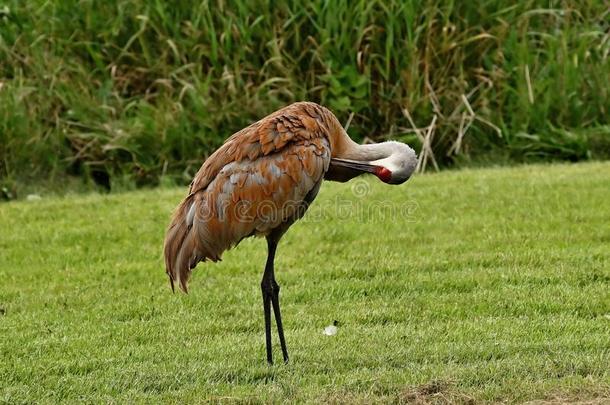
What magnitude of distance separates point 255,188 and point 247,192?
1.8 inches

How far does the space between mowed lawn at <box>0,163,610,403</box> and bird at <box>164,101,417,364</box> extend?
51cm

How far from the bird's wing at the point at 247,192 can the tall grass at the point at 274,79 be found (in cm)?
459

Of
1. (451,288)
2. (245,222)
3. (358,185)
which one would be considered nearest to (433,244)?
(451,288)

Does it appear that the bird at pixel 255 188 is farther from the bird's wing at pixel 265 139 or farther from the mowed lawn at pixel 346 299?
the mowed lawn at pixel 346 299

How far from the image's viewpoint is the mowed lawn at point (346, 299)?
5.30 meters

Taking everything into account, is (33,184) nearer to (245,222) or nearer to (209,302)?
(209,302)

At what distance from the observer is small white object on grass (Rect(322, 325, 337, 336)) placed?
20.2 ft

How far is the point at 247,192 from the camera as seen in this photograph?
5.75 meters

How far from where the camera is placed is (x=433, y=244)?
7875 millimetres

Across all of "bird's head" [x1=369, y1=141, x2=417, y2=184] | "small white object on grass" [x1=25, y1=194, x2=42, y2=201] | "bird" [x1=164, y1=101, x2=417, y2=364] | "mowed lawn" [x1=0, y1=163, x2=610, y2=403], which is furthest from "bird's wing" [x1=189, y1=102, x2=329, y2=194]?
"small white object on grass" [x1=25, y1=194, x2=42, y2=201]

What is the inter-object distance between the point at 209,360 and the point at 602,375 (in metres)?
1.94

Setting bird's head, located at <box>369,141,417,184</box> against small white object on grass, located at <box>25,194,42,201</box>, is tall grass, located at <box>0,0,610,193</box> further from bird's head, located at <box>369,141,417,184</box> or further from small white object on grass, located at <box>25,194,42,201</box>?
bird's head, located at <box>369,141,417,184</box>
